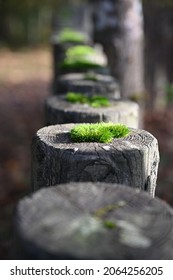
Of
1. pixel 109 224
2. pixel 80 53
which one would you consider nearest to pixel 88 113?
pixel 109 224

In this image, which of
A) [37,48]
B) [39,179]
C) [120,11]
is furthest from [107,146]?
[37,48]

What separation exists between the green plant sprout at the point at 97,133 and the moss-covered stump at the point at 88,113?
2.22 ft

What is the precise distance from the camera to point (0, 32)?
81.0ft

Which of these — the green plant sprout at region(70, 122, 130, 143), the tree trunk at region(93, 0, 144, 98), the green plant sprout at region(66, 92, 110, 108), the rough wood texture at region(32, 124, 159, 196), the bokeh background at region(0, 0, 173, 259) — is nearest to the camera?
the rough wood texture at region(32, 124, 159, 196)

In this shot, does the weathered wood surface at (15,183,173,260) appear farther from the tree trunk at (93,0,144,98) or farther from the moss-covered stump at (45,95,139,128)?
the tree trunk at (93,0,144,98)

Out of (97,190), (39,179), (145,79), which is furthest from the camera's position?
(145,79)

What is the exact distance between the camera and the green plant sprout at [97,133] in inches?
101

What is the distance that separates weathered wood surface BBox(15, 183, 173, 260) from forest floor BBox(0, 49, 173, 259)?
74cm

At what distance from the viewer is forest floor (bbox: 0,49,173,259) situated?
22.0 feet

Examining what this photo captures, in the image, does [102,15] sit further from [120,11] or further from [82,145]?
[82,145]

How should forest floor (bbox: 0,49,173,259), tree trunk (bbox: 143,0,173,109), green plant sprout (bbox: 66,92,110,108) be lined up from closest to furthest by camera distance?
green plant sprout (bbox: 66,92,110,108), forest floor (bbox: 0,49,173,259), tree trunk (bbox: 143,0,173,109)

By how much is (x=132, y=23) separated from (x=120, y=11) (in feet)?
0.97

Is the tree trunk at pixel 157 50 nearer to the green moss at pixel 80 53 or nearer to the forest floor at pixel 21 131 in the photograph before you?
the forest floor at pixel 21 131

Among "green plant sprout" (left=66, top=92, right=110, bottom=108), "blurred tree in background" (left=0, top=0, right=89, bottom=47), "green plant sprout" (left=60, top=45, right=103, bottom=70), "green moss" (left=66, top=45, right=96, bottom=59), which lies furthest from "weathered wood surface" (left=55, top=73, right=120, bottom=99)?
"blurred tree in background" (left=0, top=0, right=89, bottom=47)
